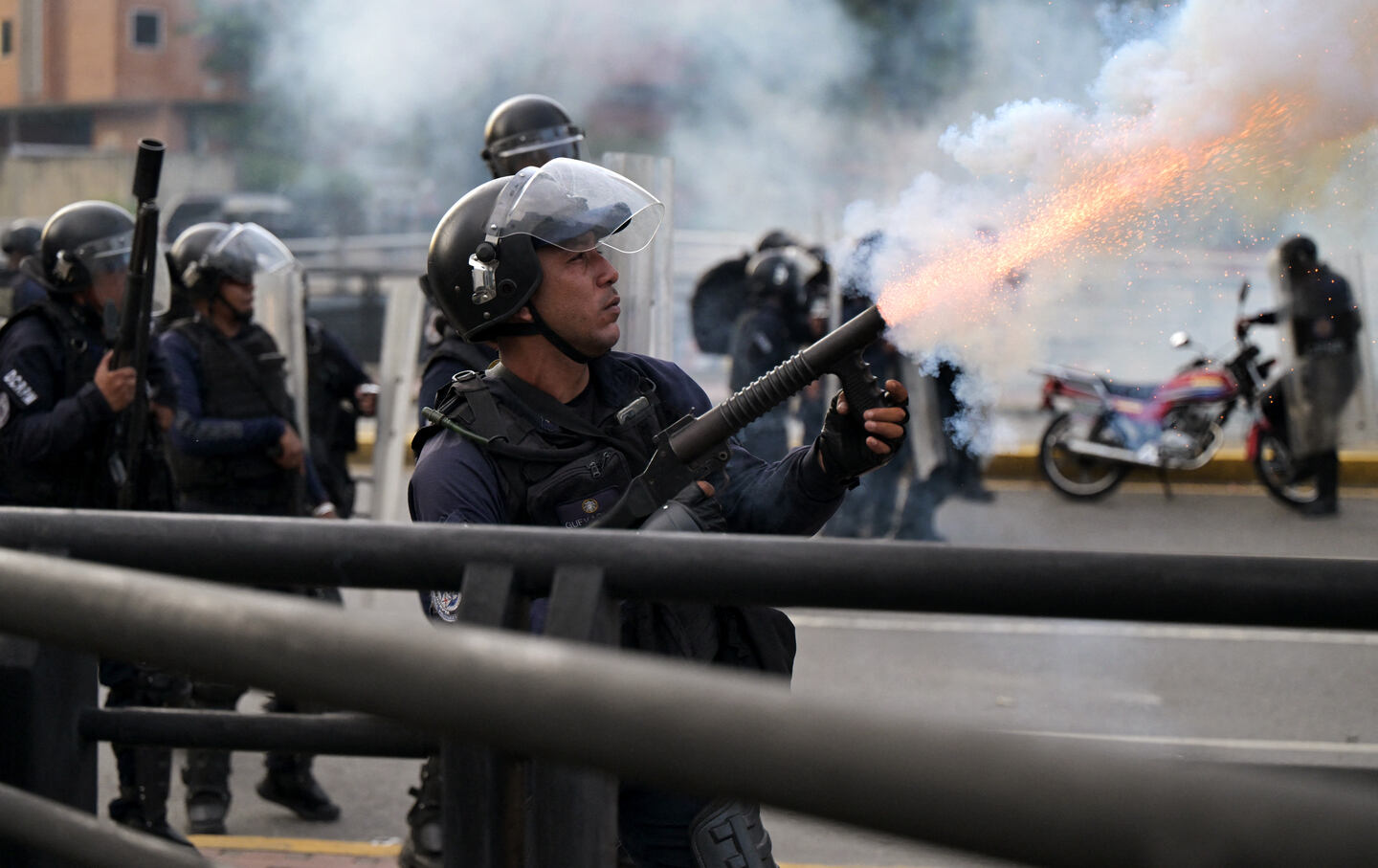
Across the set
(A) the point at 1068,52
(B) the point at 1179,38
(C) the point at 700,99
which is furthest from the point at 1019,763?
(C) the point at 700,99

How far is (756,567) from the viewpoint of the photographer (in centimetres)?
154

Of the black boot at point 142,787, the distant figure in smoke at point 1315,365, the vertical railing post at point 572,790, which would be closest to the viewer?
the vertical railing post at point 572,790

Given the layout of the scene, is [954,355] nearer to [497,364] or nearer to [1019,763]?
[497,364]

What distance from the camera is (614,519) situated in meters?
2.43

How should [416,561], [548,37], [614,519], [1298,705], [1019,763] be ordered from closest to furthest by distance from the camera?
[1019,763], [416,561], [614,519], [1298,705], [548,37]

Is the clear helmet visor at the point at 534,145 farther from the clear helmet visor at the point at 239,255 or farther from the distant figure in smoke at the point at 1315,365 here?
the distant figure in smoke at the point at 1315,365

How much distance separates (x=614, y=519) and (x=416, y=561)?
0.81 meters

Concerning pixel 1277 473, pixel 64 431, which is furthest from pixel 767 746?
pixel 1277 473

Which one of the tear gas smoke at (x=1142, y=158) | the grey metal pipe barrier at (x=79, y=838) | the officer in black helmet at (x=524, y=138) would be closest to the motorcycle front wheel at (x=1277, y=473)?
the officer in black helmet at (x=524, y=138)

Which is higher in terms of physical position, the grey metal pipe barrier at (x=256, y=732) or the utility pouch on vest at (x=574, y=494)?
the utility pouch on vest at (x=574, y=494)

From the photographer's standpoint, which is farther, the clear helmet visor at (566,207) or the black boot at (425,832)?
the black boot at (425,832)

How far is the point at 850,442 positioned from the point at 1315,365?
777 cm

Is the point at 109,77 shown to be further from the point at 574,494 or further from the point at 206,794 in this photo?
the point at 574,494

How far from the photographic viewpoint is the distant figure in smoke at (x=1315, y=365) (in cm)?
809
